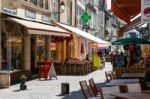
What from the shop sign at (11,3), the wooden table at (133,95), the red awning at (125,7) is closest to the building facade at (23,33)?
the shop sign at (11,3)

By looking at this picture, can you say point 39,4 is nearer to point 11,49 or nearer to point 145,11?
point 11,49

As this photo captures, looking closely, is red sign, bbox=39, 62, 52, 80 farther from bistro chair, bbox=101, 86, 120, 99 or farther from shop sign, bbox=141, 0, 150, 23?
shop sign, bbox=141, 0, 150, 23

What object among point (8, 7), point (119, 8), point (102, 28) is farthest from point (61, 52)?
point (102, 28)

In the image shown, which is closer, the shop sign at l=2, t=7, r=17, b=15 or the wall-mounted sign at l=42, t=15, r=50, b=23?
the shop sign at l=2, t=7, r=17, b=15

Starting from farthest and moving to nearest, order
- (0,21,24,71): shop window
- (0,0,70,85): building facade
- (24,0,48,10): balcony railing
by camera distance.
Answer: (24,0,48,10): balcony railing → (0,21,24,71): shop window → (0,0,70,85): building facade

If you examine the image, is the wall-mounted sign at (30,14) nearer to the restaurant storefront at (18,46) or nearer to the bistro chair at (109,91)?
the restaurant storefront at (18,46)

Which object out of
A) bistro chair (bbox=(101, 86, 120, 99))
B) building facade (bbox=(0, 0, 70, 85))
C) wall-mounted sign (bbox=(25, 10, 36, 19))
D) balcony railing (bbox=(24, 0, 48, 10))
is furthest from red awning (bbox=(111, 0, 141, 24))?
balcony railing (bbox=(24, 0, 48, 10))

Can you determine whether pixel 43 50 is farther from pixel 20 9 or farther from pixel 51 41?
pixel 20 9

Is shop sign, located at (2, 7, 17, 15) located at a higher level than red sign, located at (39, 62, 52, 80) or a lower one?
higher

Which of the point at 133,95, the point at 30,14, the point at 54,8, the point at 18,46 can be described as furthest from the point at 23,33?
the point at 133,95

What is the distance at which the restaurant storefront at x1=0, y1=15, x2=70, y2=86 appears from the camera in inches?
A: 909

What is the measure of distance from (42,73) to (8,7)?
4401 mm

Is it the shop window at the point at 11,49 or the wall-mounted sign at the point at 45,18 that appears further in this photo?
the wall-mounted sign at the point at 45,18

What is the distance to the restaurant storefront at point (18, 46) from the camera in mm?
23078
